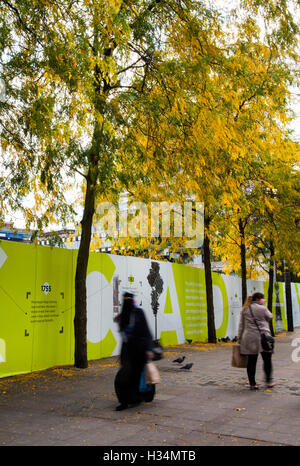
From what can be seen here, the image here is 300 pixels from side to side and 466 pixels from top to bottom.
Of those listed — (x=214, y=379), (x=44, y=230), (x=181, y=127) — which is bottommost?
(x=214, y=379)

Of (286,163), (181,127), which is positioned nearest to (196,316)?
(286,163)

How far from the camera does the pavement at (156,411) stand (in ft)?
17.5

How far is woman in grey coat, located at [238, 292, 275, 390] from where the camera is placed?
872 cm

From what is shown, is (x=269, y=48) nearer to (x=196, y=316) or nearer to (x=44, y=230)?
(x=44, y=230)

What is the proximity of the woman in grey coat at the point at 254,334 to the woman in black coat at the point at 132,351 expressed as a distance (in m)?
2.55

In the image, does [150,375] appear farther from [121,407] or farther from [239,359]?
[239,359]

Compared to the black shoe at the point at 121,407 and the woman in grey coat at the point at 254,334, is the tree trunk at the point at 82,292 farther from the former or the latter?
the black shoe at the point at 121,407

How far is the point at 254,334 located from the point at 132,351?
2.84 metres

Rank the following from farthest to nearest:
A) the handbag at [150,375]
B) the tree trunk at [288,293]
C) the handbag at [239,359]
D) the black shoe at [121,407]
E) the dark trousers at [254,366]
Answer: the tree trunk at [288,293] < the handbag at [239,359] < the dark trousers at [254,366] < the handbag at [150,375] < the black shoe at [121,407]

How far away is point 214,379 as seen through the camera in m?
9.83

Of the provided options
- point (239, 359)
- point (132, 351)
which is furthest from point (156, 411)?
point (239, 359)

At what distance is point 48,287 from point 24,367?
1914mm

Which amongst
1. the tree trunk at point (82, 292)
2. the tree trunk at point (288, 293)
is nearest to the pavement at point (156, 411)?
the tree trunk at point (82, 292)
